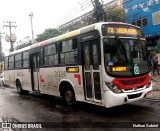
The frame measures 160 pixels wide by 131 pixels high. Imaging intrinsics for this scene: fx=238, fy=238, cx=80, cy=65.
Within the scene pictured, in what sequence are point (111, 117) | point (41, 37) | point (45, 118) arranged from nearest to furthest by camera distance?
point (111, 117) < point (45, 118) < point (41, 37)

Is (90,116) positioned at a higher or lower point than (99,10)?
lower

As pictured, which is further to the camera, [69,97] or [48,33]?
[48,33]

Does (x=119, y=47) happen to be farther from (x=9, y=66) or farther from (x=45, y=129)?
(x=9, y=66)

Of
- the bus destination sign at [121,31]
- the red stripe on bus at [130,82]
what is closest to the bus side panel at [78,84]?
the red stripe on bus at [130,82]

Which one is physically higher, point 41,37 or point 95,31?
point 41,37

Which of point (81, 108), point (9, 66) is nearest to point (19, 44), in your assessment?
point (9, 66)

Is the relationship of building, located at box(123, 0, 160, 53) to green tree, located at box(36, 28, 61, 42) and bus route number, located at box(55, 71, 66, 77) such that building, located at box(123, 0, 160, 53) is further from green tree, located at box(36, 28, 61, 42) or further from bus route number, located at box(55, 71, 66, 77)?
green tree, located at box(36, 28, 61, 42)

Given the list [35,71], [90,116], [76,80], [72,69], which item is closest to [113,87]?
[90,116]

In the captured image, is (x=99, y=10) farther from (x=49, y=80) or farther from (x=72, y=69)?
(x=72, y=69)

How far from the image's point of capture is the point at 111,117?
735 cm

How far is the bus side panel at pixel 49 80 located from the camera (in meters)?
10.2

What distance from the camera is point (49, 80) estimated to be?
1073 cm

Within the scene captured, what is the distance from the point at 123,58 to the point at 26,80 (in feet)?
25.3

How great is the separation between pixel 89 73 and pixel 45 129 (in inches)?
94.4
